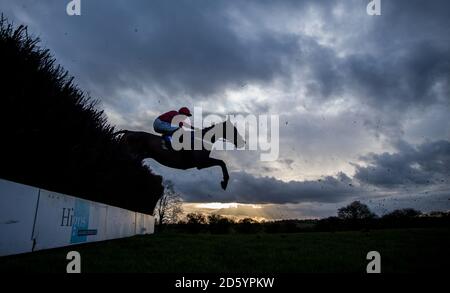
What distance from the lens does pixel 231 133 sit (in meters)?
10.4

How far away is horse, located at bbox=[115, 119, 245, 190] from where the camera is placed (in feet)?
33.0

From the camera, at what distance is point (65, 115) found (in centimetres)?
661

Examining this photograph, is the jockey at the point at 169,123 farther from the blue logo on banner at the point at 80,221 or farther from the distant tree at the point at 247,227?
the distant tree at the point at 247,227

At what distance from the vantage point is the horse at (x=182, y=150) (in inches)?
396

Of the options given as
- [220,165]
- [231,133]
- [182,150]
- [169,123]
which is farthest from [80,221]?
[231,133]

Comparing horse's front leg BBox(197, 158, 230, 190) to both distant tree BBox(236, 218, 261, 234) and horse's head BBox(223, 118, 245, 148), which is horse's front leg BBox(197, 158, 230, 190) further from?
distant tree BBox(236, 218, 261, 234)

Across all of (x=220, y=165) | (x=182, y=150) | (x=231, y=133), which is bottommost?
(x=220, y=165)

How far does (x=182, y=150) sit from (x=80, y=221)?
3966mm

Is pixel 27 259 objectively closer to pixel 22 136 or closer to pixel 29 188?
pixel 29 188

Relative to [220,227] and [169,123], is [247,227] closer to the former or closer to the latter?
[220,227]

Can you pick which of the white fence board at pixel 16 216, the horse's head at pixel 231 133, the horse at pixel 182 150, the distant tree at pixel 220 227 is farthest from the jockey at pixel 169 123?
the distant tree at pixel 220 227

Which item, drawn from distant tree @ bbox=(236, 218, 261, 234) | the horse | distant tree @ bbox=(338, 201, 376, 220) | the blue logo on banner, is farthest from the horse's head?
distant tree @ bbox=(338, 201, 376, 220)

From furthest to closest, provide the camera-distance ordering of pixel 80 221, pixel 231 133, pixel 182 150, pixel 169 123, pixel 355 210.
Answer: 1. pixel 355 210
2. pixel 231 133
3. pixel 182 150
4. pixel 169 123
5. pixel 80 221
